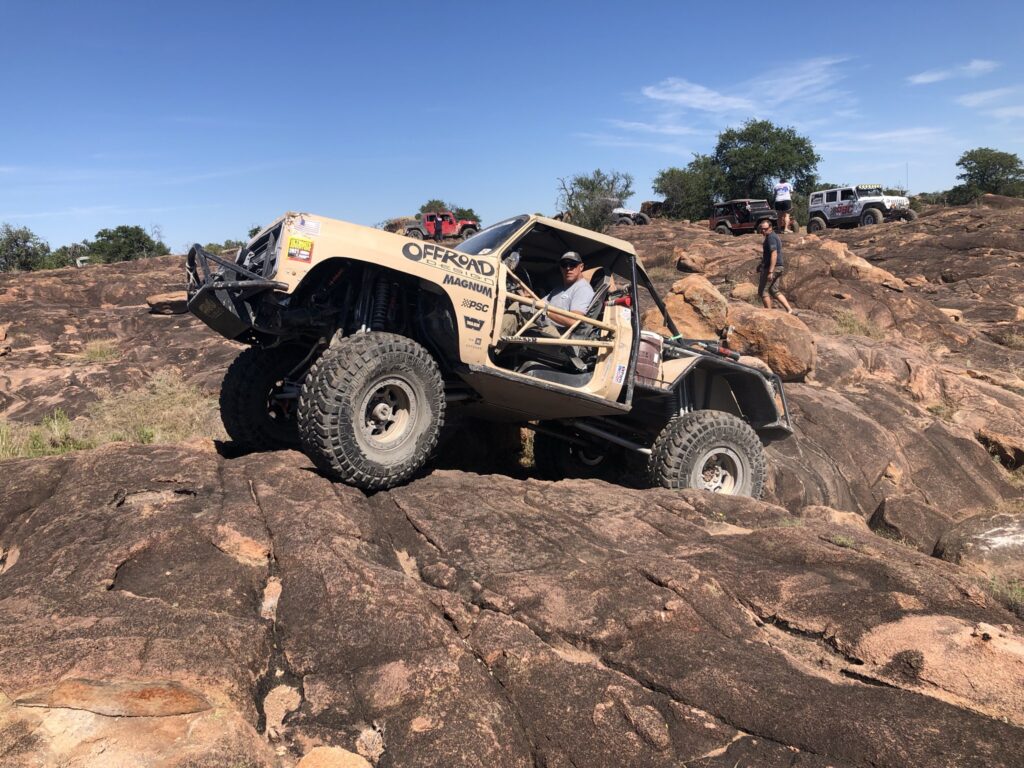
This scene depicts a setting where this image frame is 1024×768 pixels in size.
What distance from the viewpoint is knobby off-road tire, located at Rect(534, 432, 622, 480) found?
773 cm

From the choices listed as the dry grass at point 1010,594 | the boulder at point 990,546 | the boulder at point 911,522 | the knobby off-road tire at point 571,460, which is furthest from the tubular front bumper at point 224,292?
the boulder at point 911,522

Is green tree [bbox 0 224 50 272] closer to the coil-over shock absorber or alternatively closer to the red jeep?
the red jeep

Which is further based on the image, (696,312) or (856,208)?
(856,208)

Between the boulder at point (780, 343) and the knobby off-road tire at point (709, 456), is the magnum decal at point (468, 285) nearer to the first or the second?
the knobby off-road tire at point (709, 456)

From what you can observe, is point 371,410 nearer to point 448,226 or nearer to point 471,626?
point 471,626

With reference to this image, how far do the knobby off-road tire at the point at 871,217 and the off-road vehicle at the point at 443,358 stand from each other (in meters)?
29.3

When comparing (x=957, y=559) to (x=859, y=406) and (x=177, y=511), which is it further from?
(x=177, y=511)

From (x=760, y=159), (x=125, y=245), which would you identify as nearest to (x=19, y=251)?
(x=125, y=245)

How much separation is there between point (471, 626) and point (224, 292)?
2.82 meters

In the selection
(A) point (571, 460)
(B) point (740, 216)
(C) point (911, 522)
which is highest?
(B) point (740, 216)

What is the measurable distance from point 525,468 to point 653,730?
557 centimetres

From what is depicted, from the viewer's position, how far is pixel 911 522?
7539 millimetres

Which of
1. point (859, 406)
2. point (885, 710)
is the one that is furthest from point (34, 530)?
point (859, 406)

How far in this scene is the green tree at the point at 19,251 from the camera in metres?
34.5
